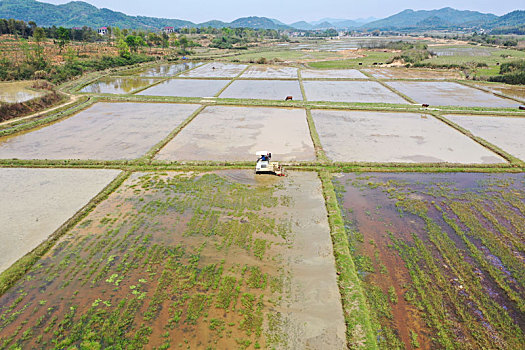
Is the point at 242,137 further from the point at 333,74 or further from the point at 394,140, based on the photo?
the point at 333,74

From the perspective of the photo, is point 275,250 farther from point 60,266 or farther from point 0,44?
point 0,44

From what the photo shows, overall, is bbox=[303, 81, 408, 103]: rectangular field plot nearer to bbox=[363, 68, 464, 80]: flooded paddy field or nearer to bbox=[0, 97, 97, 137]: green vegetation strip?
bbox=[363, 68, 464, 80]: flooded paddy field

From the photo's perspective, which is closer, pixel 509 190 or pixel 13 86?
pixel 509 190

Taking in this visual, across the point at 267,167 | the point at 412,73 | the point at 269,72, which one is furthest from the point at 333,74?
the point at 267,167

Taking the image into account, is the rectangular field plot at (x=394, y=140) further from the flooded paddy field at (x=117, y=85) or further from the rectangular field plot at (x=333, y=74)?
the flooded paddy field at (x=117, y=85)

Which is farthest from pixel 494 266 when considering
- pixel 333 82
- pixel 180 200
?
pixel 333 82
